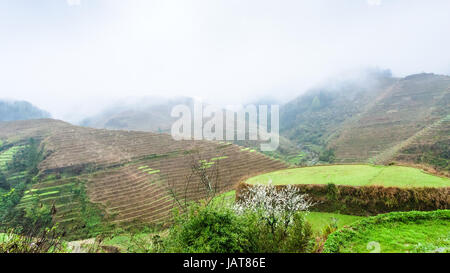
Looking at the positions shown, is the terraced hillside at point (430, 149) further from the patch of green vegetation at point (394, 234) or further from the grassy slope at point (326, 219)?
the patch of green vegetation at point (394, 234)

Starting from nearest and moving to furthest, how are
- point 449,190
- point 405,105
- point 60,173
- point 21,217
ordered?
1. point 449,190
2. point 21,217
3. point 60,173
4. point 405,105

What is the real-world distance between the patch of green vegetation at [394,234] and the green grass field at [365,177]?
445cm

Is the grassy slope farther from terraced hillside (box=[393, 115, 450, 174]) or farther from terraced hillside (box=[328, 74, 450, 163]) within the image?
terraced hillside (box=[328, 74, 450, 163])

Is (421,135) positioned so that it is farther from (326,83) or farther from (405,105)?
(326,83)

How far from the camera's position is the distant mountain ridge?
460 feet

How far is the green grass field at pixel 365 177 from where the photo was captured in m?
10.3

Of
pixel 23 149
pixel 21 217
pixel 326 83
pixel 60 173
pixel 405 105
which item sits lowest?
pixel 21 217

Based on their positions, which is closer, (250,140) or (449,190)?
(449,190)

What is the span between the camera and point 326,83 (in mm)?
183625

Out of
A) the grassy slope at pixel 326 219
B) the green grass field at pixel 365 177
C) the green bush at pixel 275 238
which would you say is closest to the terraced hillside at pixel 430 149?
the green grass field at pixel 365 177

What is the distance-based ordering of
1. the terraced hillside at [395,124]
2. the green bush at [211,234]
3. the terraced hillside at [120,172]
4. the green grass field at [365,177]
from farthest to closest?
the terraced hillside at [395,124] → the terraced hillside at [120,172] → the green grass field at [365,177] → the green bush at [211,234]

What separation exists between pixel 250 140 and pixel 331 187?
232 feet
